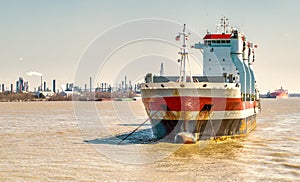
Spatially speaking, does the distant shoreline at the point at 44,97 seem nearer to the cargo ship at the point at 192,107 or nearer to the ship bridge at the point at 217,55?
the ship bridge at the point at 217,55

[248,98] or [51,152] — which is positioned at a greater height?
[248,98]

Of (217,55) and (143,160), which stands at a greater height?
(217,55)

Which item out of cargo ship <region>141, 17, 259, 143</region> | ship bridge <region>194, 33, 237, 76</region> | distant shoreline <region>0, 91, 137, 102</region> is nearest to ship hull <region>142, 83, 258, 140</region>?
cargo ship <region>141, 17, 259, 143</region>

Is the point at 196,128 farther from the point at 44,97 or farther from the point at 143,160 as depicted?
the point at 44,97

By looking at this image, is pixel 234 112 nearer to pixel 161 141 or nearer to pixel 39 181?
pixel 161 141

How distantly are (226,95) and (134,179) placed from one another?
9386 millimetres

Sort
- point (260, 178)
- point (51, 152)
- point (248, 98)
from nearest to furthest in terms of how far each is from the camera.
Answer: point (260, 178) < point (51, 152) < point (248, 98)

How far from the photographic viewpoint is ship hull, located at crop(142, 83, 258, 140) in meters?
20.0

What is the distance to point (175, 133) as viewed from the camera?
20781 mm

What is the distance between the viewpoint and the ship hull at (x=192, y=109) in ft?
65.5

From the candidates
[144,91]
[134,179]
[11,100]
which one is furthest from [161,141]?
[11,100]

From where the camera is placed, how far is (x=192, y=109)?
65.8 feet

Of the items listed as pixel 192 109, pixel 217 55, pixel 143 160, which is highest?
pixel 217 55

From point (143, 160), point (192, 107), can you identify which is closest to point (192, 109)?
point (192, 107)
